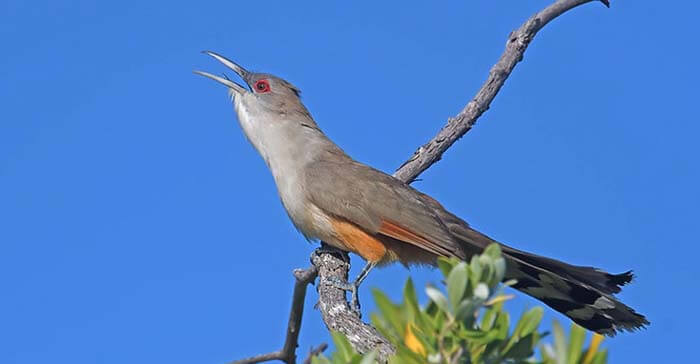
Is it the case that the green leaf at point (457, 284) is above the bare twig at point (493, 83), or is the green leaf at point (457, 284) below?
below

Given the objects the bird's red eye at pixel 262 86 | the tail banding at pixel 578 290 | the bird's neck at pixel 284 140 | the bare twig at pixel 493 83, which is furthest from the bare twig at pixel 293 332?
the bird's red eye at pixel 262 86

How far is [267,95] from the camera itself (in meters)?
7.46

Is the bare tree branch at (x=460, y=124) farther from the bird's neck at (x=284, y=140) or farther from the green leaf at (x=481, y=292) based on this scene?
the green leaf at (x=481, y=292)

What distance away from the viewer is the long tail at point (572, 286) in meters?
5.78

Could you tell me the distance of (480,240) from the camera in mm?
6707

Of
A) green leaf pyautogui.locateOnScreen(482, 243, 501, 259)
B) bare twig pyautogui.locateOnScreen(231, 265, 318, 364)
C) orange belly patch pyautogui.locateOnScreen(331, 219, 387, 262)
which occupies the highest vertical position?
orange belly patch pyautogui.locateOnScreen(331, 219, 387, 262)

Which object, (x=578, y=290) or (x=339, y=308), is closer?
(x=339, y=308)

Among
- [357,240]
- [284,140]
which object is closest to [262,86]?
[284,140]

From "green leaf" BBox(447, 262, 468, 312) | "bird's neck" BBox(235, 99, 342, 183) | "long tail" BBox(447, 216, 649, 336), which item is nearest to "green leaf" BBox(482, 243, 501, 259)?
"green leaf" BBox(447, 262, 468, 312)

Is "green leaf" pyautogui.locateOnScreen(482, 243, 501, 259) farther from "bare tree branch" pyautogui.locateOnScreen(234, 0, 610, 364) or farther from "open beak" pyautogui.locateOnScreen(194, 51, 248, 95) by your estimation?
"open beak" pyautogui.locateOnScreen(194, 51, 248, 95)

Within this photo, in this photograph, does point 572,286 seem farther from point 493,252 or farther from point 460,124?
point 493,252

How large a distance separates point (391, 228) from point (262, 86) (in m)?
1.84

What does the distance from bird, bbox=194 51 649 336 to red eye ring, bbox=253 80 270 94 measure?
0.52 meters

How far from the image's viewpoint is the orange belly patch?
6.38 m
